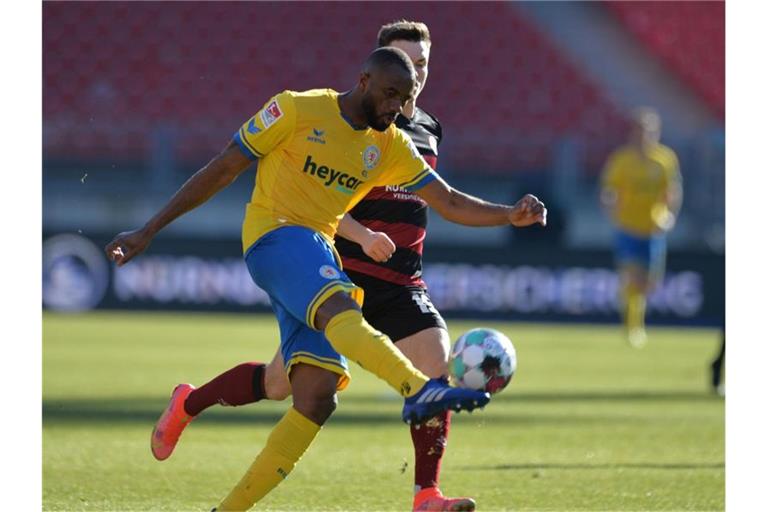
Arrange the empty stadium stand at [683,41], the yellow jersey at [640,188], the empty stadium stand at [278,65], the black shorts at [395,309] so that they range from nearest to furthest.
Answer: the black shorts at [395,309] < the yellow jersey at [640,188] < the empty stadium stand at [278,65] < the empty stadium stand at [683,41]

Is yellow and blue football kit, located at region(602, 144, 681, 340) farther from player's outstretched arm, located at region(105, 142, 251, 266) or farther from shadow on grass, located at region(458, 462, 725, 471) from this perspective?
player's outstretched arm, located at region(105, 142, 251, 266)

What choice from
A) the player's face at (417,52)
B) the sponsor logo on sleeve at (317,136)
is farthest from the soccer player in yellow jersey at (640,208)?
the sponsor logo on sleeve at (317,136)

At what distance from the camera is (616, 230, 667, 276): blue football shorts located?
16391mm

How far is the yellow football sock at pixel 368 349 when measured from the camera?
15.4 feet

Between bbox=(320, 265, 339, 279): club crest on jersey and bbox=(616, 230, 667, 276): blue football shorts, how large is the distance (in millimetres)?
11793

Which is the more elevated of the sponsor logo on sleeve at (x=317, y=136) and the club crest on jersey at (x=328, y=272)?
the sponsor logo on sleeve at (x=317, y=136)

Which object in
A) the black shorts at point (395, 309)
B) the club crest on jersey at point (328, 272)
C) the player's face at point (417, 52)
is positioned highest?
the player's face at point (417, 52)

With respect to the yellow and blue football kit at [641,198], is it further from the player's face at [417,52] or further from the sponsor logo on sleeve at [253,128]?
the sponsor logo on sleeve at [253,128]

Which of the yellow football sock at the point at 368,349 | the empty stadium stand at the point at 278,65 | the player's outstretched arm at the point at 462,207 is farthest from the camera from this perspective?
the empty stadium stand at the point at 278,65

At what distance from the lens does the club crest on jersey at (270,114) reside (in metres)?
5.02

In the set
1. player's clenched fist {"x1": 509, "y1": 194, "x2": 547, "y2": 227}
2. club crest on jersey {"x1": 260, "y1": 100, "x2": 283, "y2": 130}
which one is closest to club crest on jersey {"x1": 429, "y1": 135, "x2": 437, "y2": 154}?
player's clenched fist {"x1": 509, "y1": 194, "x2": 547, "y2": 227}

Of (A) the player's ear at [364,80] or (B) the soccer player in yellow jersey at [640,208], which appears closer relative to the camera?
(A) the player's ear at [364,80]
